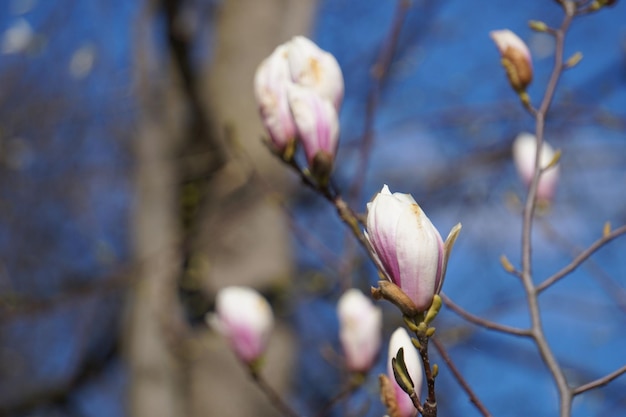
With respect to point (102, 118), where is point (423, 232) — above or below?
below

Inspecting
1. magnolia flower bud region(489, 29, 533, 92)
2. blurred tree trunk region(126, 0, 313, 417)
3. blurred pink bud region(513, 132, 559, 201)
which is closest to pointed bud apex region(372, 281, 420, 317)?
magnolia flower bud region(489, 29, 533, 92)

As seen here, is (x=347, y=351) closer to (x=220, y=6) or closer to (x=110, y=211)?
(x=220, y=6)

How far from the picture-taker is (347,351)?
73cm

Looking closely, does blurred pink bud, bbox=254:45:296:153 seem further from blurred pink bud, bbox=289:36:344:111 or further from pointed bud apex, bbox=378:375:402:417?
pointed bud apex, bbox=378:375:402:417

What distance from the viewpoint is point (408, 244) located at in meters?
0.39

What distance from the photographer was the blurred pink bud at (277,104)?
568mm

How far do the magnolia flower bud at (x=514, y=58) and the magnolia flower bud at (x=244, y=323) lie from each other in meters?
0.39

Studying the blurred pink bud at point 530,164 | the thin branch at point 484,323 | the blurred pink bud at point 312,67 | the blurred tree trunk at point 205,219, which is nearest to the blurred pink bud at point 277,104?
the blurred pink bud at point 312,67

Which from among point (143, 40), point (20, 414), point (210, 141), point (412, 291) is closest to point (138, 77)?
point (143, 40)

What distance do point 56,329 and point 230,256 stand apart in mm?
2530

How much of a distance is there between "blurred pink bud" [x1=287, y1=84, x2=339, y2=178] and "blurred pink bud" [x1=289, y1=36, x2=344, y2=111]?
1 centimetres

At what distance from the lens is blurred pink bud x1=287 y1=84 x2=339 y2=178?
0.54 m

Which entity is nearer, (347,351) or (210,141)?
(347,351)

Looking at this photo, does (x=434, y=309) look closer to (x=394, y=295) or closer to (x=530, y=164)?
(x=394, y=295)
